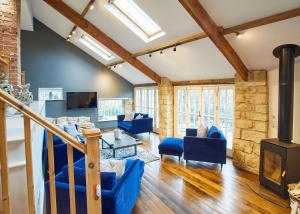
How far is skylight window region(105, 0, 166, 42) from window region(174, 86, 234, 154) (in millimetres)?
2157

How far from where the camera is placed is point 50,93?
7.65m

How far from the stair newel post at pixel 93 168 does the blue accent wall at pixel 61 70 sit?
7.11m

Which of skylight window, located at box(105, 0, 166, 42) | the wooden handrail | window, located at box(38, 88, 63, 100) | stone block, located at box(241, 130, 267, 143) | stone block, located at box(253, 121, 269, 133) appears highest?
skylight window, located at box(105, 0, 166, 42)

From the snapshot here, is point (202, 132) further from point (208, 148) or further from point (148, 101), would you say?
point (148, 101)

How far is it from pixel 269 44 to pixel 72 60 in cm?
679

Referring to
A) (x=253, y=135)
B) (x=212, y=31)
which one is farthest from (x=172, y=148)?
(x=212, y=31)

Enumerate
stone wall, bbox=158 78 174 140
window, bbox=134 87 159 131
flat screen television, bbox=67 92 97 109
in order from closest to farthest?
stone wall, bbox=158 78 174 140 < flat screen television, bbox=67 92 97 109 < window, bbox=134 87 159 131

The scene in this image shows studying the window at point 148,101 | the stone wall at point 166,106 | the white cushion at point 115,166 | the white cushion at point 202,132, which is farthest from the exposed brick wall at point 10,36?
the window at point 148,101

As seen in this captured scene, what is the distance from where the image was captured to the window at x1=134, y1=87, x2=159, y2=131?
806cm

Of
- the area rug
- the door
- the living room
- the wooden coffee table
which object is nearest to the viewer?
the living room

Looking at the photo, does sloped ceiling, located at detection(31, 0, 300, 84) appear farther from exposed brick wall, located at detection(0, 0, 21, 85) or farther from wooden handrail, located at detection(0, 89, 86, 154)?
wooden handrail, located at detection(0, 89, 86, 154)

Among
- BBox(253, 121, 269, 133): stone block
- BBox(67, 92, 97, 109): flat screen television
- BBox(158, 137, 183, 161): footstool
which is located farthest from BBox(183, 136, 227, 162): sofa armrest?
BBox(67, 92, 97, 109): flat screen television

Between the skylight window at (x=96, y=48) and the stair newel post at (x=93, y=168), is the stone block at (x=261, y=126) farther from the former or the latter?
the skylight window at (x=96, y=48)

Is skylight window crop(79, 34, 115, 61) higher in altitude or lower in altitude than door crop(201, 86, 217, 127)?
higher
